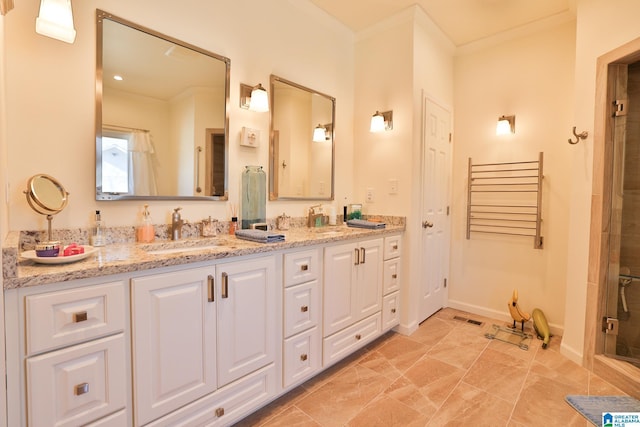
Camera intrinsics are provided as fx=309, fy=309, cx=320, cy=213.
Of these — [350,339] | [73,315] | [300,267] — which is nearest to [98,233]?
[73,315]

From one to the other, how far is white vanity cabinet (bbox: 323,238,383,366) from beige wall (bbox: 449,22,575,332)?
1.35 m

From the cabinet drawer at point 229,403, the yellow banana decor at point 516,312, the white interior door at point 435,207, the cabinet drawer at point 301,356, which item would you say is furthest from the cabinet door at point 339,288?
the yellow banana decor at point 516,312

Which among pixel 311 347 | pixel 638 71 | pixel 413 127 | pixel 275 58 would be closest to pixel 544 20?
pixel 638 71

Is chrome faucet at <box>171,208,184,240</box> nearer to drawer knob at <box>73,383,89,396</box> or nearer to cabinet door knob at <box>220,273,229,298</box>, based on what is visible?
cabinet door knob at <box>220,273,229,298</box>

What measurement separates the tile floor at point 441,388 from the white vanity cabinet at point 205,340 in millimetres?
311

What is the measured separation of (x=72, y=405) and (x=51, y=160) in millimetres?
1039

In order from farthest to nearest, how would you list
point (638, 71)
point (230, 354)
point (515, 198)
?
point (515, 198) → point (638, 71) → point (230, 354)

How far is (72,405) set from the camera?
1.03 meters

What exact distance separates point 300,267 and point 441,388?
3.85 feet

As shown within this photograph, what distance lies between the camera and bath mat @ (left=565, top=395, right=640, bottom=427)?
1.60 metres

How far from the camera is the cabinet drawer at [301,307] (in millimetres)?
1726

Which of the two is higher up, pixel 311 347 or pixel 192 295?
pixel 192 295

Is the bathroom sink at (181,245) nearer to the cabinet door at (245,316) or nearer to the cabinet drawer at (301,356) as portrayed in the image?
the cabinet door at (245,316)

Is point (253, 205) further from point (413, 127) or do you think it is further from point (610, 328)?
point (610, 328)
